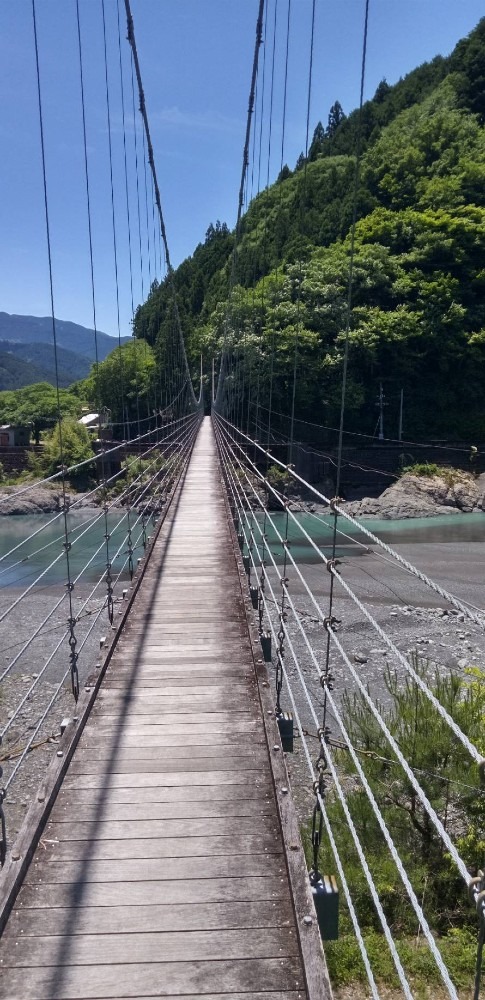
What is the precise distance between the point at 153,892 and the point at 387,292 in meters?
26.7

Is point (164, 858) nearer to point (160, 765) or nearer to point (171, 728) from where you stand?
point (160, 765)

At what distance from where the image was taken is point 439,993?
12.8 feet

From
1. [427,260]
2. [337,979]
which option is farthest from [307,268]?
[337,979]

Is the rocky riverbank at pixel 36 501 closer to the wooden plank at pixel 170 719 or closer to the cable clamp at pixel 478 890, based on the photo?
the wooden plank at pixel 170 719

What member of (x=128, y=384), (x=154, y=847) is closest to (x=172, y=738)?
(x=154, y=847)

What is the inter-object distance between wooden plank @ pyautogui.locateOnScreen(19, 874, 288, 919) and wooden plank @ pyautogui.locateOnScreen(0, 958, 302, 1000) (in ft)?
0.53

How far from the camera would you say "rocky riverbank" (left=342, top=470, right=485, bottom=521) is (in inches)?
791

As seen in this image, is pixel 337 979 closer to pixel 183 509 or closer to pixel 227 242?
pixel 183 509

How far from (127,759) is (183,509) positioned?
13.4 feet

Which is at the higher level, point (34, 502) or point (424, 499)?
point (424, 499)

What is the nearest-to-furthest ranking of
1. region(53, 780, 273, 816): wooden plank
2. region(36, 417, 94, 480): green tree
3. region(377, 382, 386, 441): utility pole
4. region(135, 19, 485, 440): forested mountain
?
region(53, 780, 273, 816): wooden plank, region(135, 19, 485, 440): forested mountain, region(36, 417, 94, 480): green tree, region(377, 382, 386, 441): utility pole

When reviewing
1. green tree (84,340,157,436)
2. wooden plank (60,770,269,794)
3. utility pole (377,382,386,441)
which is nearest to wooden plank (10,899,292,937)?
wooden plank (60,770,269,794)

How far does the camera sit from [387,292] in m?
25.6

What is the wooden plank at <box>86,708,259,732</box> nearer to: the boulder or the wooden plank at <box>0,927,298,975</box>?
the wooden plank at <box>0,927,298,975</box>
